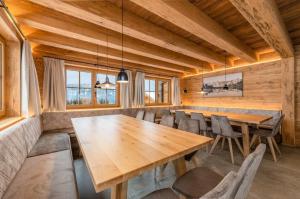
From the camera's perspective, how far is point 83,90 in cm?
410

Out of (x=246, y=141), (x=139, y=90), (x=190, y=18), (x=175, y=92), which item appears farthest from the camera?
(x=175, y=92)

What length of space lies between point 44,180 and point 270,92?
5.16 m

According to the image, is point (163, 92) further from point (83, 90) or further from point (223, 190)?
point (223, 190)

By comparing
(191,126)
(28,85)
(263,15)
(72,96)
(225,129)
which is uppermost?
(263,15)

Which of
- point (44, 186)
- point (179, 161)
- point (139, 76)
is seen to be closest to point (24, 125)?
point (44, 186)

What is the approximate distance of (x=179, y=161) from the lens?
4.90ft

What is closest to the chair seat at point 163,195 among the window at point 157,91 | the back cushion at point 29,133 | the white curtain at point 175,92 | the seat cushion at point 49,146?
the seat cushion at point 49,146

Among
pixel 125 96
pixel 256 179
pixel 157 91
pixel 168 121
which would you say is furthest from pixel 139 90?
pixel 256 179

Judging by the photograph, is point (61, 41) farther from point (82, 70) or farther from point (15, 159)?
point (15, 159)

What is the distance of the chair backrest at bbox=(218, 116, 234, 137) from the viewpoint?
262cm

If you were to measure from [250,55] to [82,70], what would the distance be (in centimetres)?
457

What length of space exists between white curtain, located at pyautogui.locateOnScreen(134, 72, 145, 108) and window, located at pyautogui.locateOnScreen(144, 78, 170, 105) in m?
0.56

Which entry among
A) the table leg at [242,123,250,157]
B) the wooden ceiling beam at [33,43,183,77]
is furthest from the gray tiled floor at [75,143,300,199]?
the wooden ceiling beam at [33,43,183,77]

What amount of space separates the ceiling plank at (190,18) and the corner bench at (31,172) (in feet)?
6.37
